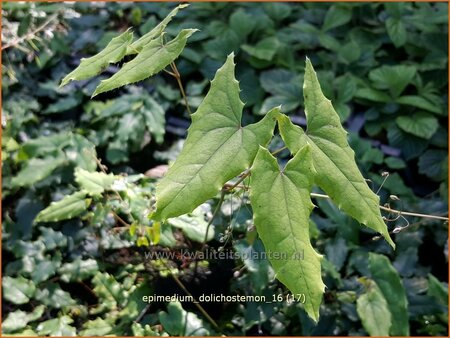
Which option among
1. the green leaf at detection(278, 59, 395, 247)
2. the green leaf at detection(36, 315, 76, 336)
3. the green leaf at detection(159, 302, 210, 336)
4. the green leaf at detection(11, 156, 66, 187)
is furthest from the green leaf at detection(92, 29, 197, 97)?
the green leaf at detection(11, 156, 66, 187)

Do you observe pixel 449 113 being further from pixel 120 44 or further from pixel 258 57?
pixel 120 44

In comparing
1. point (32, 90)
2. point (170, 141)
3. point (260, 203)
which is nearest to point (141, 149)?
point (170, 141)

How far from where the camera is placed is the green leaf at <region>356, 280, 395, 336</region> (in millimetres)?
1766

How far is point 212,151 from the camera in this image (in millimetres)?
1034

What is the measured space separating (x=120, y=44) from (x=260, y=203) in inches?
18.4

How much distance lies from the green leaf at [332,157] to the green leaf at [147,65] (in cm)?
23

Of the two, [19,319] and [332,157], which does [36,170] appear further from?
[332,157]

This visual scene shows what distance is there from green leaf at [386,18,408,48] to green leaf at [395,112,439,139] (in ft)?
1.29

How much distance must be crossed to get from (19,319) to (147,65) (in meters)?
1.15

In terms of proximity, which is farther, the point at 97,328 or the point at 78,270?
the point at 78,270

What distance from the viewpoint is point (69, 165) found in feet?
7.68

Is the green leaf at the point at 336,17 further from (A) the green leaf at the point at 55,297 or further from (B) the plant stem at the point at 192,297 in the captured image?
(A) the green leaf at the point at 55,297

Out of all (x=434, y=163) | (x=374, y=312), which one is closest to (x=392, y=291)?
(x=374, y=312)

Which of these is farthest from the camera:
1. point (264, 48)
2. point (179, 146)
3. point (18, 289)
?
point (264, 48)
